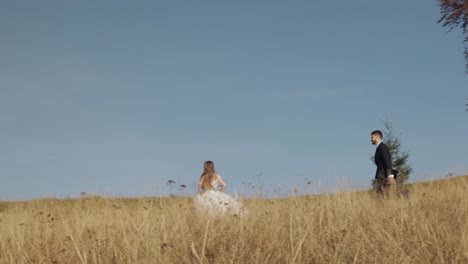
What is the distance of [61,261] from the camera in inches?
205

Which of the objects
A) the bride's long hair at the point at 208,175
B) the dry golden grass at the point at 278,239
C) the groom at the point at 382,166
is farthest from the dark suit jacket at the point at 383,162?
the bride's long hair at the point at 208,175

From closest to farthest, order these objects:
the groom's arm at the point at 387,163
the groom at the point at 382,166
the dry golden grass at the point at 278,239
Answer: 1. the dry golden grass at the point at 278,239
2. the groom at the point at 382,166
3. the groom's arm at the point at 387,163

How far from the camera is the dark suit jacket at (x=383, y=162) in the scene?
10586 mm

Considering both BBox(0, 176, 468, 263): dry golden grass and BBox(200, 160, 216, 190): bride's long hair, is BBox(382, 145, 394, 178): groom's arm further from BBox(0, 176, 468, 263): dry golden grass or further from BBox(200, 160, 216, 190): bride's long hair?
BBox(200, 160, 216, 190): bride's long hair

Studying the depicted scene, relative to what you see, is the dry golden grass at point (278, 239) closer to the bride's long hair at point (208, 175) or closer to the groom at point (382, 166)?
the groom at point (382, 166)

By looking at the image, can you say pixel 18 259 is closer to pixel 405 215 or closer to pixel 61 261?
pixel 61 261

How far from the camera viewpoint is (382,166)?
35.3ft

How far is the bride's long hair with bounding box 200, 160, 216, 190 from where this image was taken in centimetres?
1048

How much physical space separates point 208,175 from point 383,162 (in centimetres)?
392

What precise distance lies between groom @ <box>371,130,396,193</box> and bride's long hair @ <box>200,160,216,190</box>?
3.51 meters

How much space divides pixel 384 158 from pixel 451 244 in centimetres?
614

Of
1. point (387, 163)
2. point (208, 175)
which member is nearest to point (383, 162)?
point (387, 163)

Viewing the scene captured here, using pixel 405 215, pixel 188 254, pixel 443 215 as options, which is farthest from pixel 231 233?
pixel 443 215

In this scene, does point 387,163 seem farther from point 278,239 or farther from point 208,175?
point 278,239
